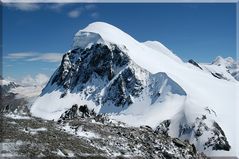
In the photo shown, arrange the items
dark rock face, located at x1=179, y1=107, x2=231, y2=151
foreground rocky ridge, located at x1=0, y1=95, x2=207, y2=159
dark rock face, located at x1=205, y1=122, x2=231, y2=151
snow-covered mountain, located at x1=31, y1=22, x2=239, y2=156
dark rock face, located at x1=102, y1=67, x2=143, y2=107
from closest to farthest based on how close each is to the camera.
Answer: foreground rocky ridge, located at x1=0, y1=95, x2=207, y2=159
dark rock face, located at x1=205, y1=122, x2=231, y2=151
dark rock face, located at x1=179, y1=107, x2=231, y2=151
snow-covered mountain, located at x1=31, y1=22, x2=239, y2=156
dark rock face, located at x1=102, y1=67, x2=143, y2=107

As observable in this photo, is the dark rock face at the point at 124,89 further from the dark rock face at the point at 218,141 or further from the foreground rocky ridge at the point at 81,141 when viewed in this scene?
the foreground rocky ridge at the point at 81,141

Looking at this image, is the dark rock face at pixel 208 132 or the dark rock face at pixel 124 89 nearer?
the dark rock face at pixel 208 132

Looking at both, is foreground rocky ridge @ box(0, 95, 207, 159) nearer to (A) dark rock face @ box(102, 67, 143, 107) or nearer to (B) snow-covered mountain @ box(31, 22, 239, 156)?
(B) snow-covered mountain @ box(31, 22, 239, 156)

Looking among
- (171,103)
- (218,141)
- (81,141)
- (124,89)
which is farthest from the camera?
(124,89)

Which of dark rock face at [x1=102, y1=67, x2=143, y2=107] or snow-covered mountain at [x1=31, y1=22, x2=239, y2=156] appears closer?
snow-covered mountain at [x1=31, y1=22, x2=239, y2=156]

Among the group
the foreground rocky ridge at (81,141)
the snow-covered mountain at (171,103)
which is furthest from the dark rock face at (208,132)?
the foreground rocky ridge at (81,141)

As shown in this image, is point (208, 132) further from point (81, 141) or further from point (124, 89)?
point (81, 141)

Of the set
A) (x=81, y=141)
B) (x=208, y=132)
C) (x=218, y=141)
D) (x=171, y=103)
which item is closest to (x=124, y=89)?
(x=171, y=103)

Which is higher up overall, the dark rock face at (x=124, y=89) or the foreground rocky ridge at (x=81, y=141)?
the foreground rocky ridge at (x=81, y=141)

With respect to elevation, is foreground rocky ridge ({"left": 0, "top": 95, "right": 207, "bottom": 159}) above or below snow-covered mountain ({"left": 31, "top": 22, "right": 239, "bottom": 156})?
above

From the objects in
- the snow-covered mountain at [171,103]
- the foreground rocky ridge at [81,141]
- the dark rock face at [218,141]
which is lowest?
the dark rock face at [218,141]

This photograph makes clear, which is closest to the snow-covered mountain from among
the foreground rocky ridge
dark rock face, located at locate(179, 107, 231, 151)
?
dark rock face, located at locate(179, 107, 231, 151)

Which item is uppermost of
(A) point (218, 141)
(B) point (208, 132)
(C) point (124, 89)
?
(C) point (124, 89)

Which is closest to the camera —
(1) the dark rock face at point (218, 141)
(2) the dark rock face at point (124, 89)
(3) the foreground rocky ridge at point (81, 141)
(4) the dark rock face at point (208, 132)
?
(3) the foreground rocky ridge at point (81, 141)
